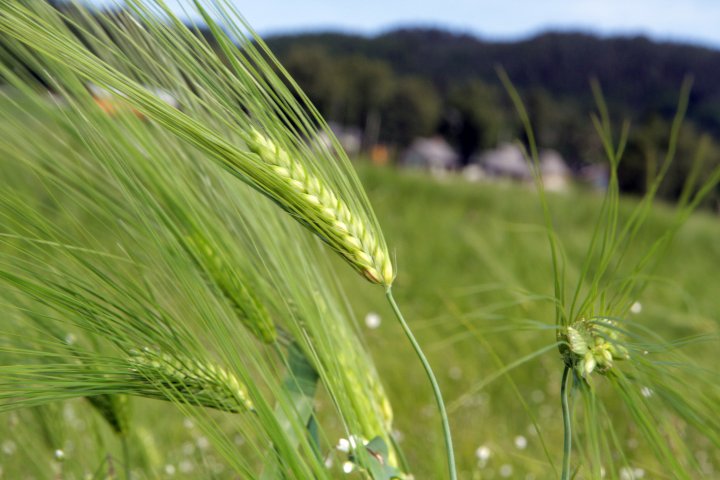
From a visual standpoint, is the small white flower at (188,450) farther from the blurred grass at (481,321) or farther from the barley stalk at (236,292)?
the barley stalk at (236,292)

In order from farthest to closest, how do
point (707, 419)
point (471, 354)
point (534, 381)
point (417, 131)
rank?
point (417, 131) < point (471, 354) < point (534, 381) < point (707, 419)

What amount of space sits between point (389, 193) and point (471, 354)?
119 inches

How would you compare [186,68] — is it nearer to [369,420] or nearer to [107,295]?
[107,295]

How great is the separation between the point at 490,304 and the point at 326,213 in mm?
2803

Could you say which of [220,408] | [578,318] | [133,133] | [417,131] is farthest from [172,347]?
[417,131]

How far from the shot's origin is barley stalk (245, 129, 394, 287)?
528mm

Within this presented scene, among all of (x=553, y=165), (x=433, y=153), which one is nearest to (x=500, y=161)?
(x=553, y=165)

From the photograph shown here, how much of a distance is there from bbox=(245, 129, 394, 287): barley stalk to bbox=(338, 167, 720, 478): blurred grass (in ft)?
0.44

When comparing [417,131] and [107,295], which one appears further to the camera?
[417,131]

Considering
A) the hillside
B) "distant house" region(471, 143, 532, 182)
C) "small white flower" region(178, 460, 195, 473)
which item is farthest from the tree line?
"small white flower" region(178, 460, 195, 473)

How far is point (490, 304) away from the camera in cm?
324

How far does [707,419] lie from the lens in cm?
52

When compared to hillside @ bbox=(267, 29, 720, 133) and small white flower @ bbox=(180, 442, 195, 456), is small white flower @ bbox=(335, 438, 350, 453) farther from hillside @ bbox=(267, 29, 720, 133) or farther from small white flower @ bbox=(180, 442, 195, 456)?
hillside @ bbox=(267, 29, 720, 133)

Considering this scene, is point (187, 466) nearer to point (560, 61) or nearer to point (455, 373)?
point (455, 373)
